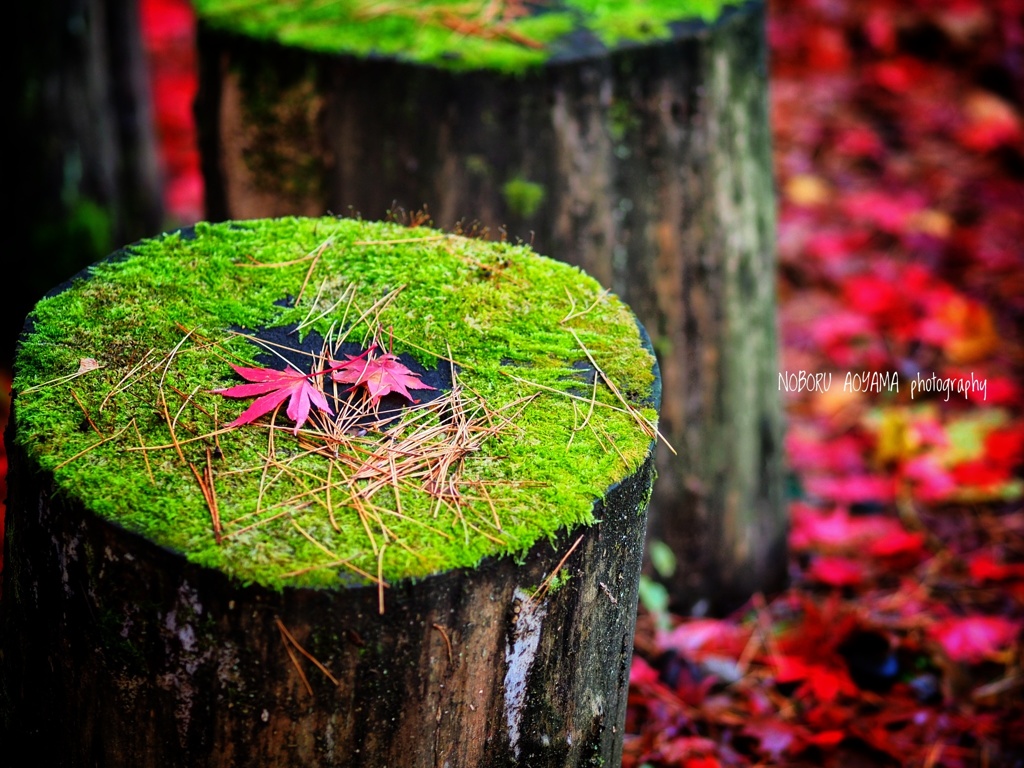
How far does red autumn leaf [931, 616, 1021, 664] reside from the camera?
2.87m

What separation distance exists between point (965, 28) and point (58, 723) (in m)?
6.68

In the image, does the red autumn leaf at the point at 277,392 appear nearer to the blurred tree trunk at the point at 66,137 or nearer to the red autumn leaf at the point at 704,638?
the red autumn leaf at the point at 704,638

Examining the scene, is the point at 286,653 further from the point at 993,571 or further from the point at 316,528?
the point at 993,571

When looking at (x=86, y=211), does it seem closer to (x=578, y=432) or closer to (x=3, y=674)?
(x=3, y=674)

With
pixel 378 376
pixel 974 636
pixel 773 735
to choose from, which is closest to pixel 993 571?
pixel 974 636

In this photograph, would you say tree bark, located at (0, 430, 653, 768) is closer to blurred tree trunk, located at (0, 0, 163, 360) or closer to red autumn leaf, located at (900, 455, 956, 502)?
red autumn leaf, located at (900, 455, 956, 502)

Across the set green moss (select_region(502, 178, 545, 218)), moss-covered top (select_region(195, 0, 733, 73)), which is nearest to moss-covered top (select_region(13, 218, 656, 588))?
green moss (select_region(502, 178, 545, 218))

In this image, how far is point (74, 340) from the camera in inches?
63.6

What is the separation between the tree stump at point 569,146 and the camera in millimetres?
2646

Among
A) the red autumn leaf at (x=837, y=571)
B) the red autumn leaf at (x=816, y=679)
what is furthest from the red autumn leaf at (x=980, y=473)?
the red autumn leaf at (x=816, y=679)

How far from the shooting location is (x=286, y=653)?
1.29 metres

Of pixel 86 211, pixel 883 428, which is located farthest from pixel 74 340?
pixel 883 428

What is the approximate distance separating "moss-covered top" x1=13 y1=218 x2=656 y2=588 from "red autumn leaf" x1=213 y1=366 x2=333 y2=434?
0.02 metres

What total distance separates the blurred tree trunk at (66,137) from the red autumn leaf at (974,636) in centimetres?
375
